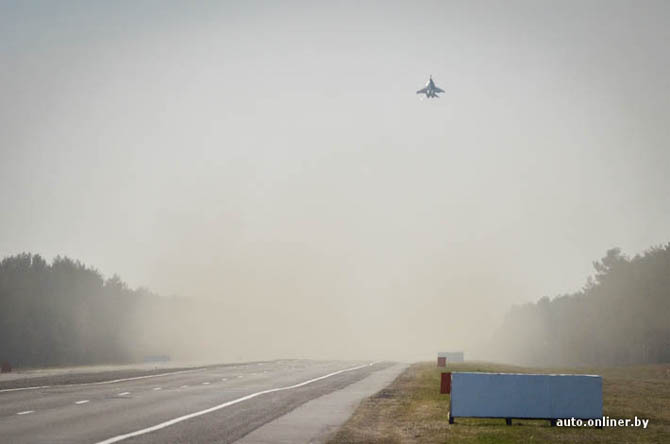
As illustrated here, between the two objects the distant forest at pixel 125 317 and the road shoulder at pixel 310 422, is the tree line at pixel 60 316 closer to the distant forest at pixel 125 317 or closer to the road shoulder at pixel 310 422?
the distant forest at pixel 125 317

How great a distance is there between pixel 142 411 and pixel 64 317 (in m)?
104

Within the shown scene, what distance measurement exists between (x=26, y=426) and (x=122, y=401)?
28.0 ft

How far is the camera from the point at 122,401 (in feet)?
87.4

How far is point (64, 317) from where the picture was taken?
118m

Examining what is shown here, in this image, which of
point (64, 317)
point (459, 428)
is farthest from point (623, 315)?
point (459, 428)

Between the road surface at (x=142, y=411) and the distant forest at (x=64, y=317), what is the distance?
2795 inches

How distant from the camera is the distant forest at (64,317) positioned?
106 meters

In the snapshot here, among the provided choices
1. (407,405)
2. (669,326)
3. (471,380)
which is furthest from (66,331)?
(471,380)

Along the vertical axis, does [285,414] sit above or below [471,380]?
below

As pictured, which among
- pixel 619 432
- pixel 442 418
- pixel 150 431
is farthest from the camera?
pixel 442 418

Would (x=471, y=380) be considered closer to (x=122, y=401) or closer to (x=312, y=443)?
(x=312, y=443)

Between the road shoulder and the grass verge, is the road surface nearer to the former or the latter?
the road shoulder

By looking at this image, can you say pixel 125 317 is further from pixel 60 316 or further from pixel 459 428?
pixel 459 428

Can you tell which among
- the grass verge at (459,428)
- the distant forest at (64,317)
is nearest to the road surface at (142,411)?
the grass verge at (459,428)
